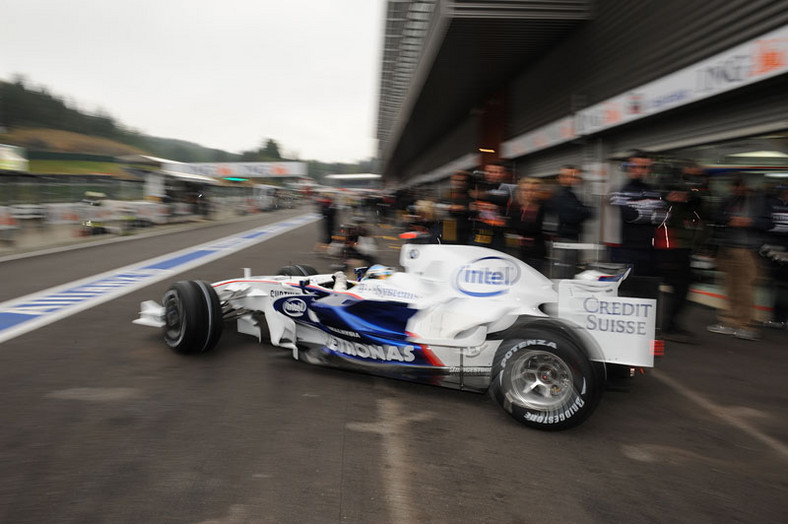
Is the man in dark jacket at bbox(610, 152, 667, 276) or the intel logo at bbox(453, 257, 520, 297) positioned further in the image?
the man in dark jacket at bbox(610, 152, 667, 276)

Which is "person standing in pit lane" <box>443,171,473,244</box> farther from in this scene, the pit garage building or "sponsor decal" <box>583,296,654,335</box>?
the pit garage building

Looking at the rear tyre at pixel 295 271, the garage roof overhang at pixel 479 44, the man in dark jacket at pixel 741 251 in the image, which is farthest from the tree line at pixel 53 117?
the man in dark jacket at pixel 741 251

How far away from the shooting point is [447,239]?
19.5 ft

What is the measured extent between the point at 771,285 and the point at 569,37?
686cm

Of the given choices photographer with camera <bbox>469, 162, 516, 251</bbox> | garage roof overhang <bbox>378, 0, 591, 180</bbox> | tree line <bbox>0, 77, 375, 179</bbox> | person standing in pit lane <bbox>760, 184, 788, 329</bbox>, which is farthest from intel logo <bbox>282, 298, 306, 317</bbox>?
tree line <bbox>0, 77, 375, 179</bbox>

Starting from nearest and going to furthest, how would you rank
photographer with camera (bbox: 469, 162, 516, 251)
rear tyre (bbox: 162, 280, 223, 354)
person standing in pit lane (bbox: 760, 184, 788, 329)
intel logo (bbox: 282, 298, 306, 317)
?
intel logo (bbox: 282, 298, 306, 317) → rear tyre (bbox: 162, 280, 223, 354) → photographer with camera (bbox: 469, 162, 516, 251) → person standing in pit lane (bbox: 760, 184, 788, 329)

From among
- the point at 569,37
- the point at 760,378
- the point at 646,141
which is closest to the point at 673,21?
the point at 646,141

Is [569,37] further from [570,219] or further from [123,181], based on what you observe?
[123,181]

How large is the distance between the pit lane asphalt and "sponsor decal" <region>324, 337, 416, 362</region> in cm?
24

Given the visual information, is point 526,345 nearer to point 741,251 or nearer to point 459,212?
point 459,212

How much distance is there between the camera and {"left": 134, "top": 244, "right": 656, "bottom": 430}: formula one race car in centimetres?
330

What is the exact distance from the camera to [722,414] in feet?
12.2

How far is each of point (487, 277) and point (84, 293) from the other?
6389mm

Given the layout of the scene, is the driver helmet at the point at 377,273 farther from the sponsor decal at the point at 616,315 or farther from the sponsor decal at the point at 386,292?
the sponsor decal at the point at 616,315
